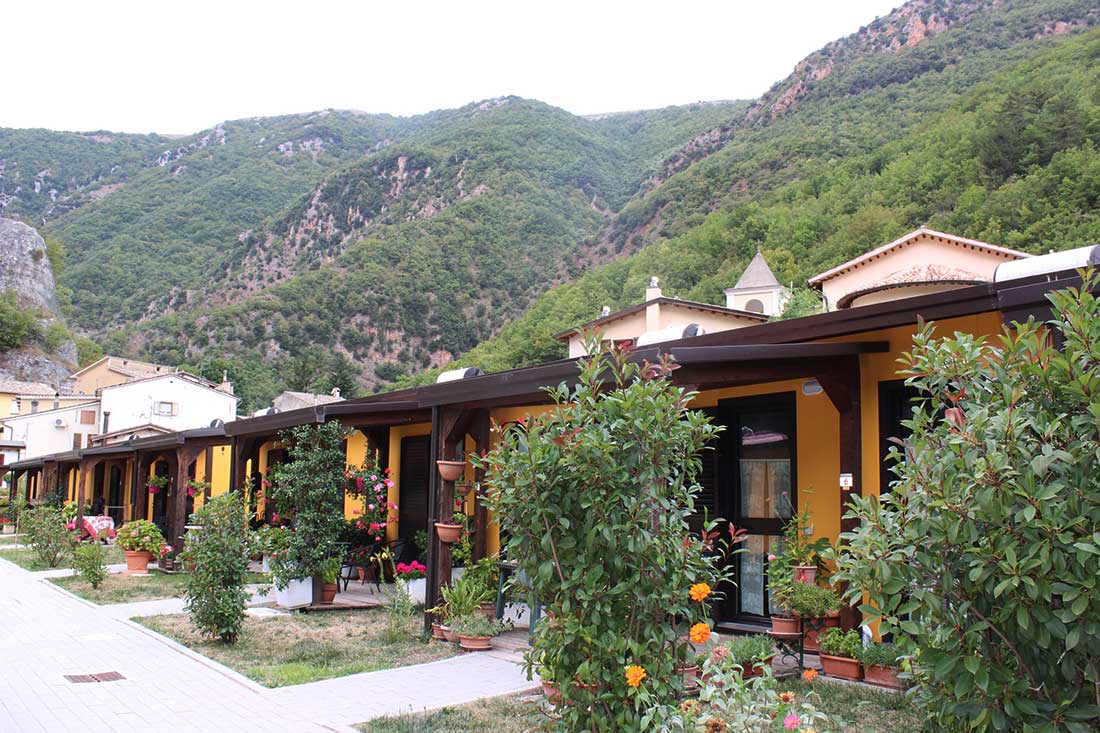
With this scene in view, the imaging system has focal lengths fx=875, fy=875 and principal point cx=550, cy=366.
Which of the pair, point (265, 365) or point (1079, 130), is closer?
point (1079, 130)

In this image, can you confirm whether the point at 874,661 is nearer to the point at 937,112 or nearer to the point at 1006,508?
the point at 1006,508

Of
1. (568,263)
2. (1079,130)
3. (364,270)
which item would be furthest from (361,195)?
(1079,130)

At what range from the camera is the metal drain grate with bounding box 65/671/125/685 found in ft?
25.1

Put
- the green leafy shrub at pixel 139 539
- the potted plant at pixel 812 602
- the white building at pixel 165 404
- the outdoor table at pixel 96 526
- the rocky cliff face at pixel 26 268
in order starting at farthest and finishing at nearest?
1. the rocky cliff face at pixel 26 268
2. the white building at pixel 165 404
3. the outdoor table at pixel 96 526
4. the green leafy shrub at pixel 139 539
5. the potted plant at pixel 812 602

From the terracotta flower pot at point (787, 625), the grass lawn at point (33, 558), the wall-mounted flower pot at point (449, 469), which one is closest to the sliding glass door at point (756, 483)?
the terracotta flower pot at point (787, 625)

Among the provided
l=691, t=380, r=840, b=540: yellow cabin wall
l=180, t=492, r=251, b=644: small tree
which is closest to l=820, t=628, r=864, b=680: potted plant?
l=691, t=380, r=840, b=540: yellow cabin wall

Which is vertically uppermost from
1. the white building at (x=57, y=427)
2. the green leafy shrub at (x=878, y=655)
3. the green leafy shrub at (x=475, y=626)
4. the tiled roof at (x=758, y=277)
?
the tiled roof at (x=758, y=277)

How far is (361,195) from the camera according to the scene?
85375 millimetres

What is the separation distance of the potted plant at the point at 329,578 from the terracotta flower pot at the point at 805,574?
6.69 metres

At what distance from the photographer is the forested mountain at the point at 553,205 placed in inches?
1718

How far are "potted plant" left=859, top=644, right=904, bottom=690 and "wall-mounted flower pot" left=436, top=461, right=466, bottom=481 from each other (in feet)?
14.7

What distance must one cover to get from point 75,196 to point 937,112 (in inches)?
3453

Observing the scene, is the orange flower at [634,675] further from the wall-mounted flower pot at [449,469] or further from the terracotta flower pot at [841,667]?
the wall-mounted flower pot at [449,469]

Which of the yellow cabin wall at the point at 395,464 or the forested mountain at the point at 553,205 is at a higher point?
the forested mountain at the point at 553,205
